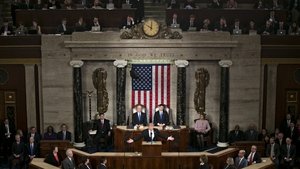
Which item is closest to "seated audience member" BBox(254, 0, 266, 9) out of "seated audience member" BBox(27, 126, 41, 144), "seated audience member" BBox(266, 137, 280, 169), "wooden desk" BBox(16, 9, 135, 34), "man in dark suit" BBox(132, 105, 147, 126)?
"wooden desk" BBox(16, 9, 135, 34)

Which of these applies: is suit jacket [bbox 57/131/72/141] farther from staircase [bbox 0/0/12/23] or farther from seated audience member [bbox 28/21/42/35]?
staircase [bbox 0/0/12/23]

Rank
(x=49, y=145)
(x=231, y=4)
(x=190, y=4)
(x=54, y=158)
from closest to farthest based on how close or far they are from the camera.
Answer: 1. (x=54, y=158)
2. (x=49, y=145)
3. (x=190, y=4)
4. (x=231, y=4)

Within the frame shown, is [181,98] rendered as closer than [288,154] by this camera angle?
No

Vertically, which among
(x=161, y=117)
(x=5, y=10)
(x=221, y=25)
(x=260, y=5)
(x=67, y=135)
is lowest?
(x=67, y=135)

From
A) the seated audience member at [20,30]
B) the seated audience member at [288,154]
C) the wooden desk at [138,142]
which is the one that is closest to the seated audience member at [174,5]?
the wooden desk at [138,142]

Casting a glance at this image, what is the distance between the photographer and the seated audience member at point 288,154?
20953mm

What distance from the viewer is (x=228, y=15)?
24719 millimetres

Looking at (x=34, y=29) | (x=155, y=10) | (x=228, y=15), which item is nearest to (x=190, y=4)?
(x=228, y=15)

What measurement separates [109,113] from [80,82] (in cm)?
188

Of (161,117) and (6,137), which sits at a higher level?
(161,117)

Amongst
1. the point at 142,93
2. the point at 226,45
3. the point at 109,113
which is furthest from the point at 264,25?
the point at 109,113

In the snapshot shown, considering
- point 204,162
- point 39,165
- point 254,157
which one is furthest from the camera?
point 254,157

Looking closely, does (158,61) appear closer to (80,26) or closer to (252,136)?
(80,26)

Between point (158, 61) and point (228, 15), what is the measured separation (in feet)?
13.3
